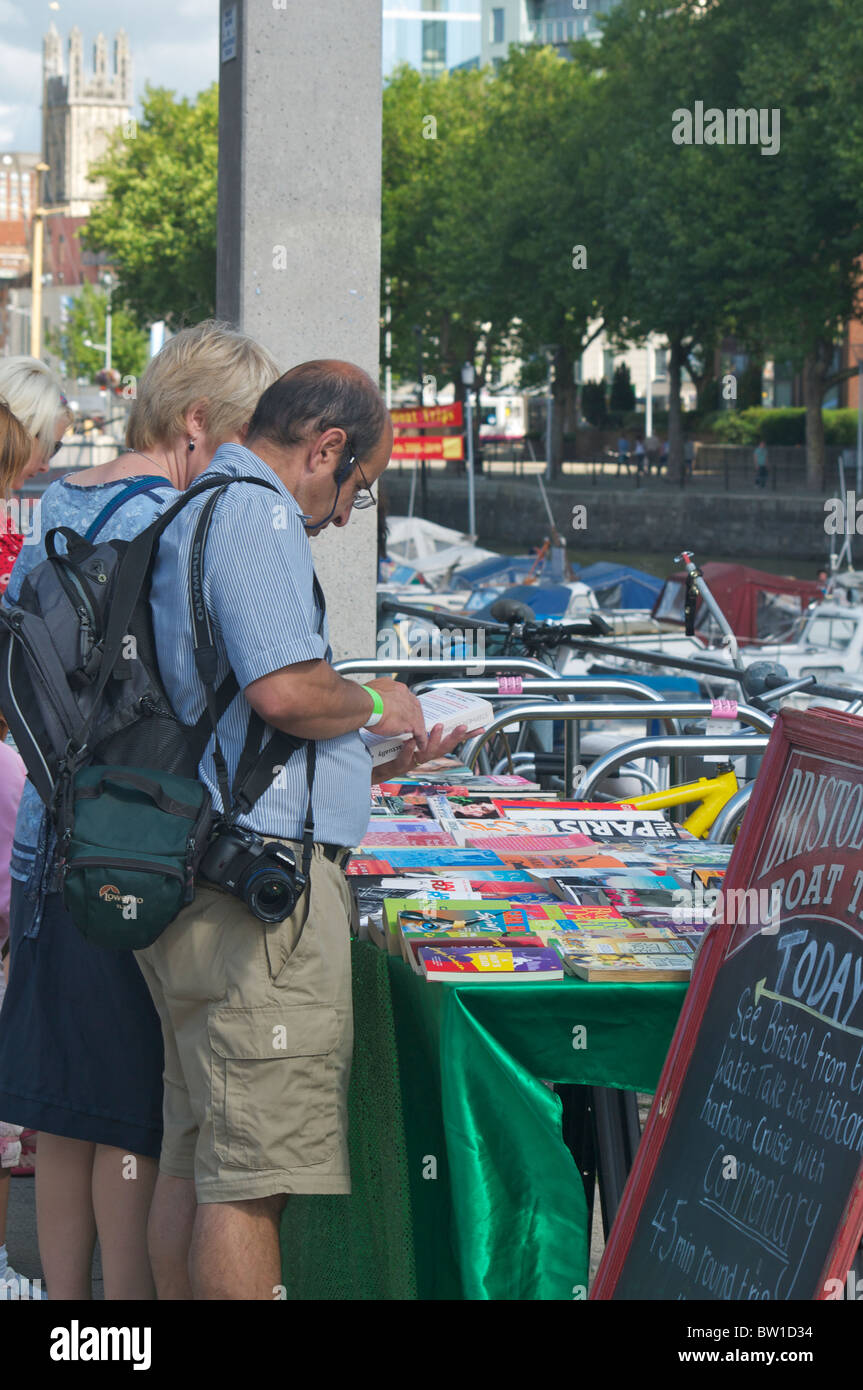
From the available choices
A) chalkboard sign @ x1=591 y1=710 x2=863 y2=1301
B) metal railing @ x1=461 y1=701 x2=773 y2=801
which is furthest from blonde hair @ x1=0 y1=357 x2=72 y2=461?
chalkboard sign @ x1=591 y1=710 x2=863 y2=1301

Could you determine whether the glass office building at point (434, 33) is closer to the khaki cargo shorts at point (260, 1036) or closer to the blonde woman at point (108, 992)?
the blonde woman at point (108, 992)

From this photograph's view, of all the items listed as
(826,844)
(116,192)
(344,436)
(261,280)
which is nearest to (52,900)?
(344,436)

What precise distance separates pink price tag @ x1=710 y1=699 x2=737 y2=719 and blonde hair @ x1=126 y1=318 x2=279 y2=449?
2081mm

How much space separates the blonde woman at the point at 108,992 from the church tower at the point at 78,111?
13564 cm

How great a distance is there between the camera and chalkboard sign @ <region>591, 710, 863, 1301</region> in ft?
7.81

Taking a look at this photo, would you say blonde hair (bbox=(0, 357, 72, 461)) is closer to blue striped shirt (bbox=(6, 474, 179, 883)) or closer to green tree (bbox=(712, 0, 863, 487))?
blue striped shirt (bbox=(6, 474, 179, 883))

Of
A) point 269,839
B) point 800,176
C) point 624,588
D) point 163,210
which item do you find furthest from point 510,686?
point 163,210

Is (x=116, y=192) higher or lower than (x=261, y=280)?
higher

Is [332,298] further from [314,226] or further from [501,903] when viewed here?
[501,903]

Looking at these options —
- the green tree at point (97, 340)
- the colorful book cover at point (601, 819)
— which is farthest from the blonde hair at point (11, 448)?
the green tree at point (97, 340)

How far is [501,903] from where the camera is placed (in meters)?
3.13

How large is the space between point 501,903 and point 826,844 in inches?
30.2

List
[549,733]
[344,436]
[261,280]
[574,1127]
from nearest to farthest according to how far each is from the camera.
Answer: [344,436]
[574,1127]
[261,280]
[549,733]

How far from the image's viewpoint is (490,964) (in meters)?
2.74
